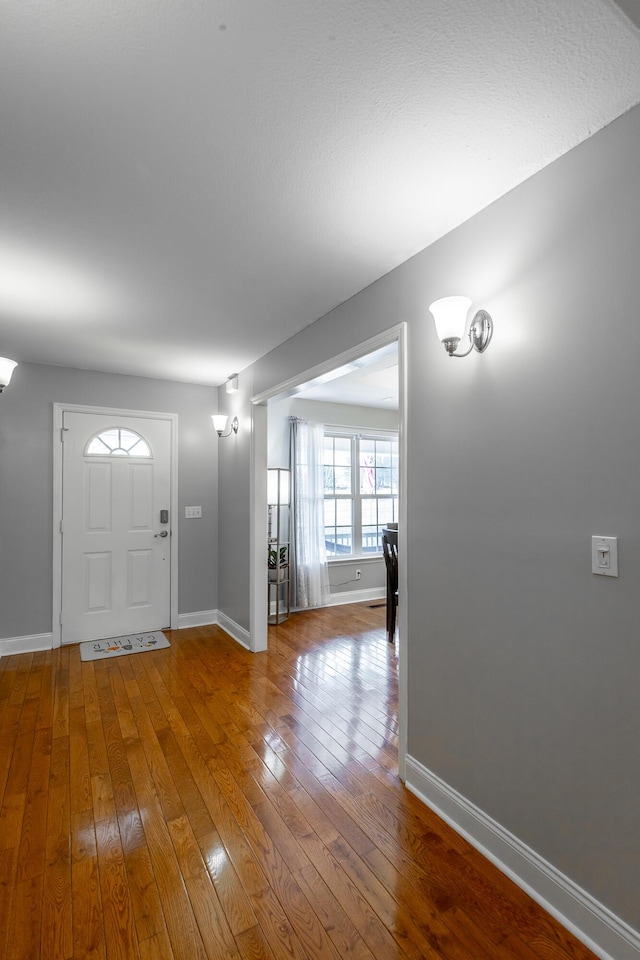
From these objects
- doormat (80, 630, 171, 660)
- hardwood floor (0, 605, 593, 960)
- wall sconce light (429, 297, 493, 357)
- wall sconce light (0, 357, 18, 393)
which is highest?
wall sconce light (0, 357, 18, 393)

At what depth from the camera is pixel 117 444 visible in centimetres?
454

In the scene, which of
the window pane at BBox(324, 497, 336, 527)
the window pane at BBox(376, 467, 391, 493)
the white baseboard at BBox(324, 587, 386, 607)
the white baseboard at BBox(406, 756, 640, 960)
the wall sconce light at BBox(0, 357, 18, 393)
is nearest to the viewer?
the white baseboard at BBox(406, 756, 640, 960)

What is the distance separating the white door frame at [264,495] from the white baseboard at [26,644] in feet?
6.05

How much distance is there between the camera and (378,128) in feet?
4.85

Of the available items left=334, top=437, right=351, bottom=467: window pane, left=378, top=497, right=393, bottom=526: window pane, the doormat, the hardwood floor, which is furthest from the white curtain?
the hardwood floor

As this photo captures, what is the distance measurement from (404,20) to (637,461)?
1.31m

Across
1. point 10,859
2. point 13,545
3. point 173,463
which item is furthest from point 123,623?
point 10,859

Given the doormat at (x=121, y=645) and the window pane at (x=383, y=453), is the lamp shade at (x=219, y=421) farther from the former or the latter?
the window pane at (x=383, y=453)

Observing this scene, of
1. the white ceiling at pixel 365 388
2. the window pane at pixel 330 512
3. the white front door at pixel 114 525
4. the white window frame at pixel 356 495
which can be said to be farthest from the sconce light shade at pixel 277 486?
the white front door at pixel 114 525

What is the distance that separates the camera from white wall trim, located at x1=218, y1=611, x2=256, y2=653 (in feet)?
13.7

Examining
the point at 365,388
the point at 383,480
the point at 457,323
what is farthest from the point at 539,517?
the point at 383,480

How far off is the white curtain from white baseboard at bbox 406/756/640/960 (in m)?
3.32

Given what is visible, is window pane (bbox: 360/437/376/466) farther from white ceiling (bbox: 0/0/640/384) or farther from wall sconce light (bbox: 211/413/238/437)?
white ceiling (bbox: 0/0/640/384)

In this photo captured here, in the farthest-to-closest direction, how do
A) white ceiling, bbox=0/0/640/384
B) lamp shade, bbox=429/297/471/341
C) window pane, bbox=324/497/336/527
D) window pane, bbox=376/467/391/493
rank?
window pane, bbox=376/467/391/493, window pane, bbox=324/497/336/527, lamp shade, bbox=429/297/471/341, white ceiling, bbox=0/0/640/384
